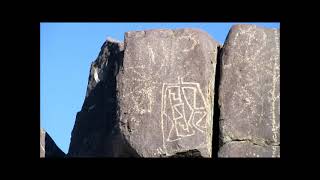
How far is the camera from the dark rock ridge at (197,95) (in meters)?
11.0

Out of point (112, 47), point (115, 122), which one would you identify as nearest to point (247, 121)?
point (115, 122)

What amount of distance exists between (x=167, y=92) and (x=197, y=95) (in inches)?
17.0

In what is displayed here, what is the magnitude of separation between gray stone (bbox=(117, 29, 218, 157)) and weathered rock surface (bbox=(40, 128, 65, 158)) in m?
1.92

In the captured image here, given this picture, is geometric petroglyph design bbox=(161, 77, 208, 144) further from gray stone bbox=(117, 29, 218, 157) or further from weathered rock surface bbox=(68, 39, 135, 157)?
weathered rock surface bbox=(68, 39, 135, 157)

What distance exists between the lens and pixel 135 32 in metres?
11.6

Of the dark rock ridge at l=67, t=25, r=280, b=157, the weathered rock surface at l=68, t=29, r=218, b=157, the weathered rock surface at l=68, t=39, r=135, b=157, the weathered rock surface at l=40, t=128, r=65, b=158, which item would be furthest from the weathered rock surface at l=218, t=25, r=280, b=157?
the weathered rock surface at l=40, t=128, r=65, b=158

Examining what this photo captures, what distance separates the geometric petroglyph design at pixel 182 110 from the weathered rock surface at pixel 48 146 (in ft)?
8.01

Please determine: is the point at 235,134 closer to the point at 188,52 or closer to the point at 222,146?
the point at 222,146

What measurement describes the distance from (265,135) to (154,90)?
5.58ft

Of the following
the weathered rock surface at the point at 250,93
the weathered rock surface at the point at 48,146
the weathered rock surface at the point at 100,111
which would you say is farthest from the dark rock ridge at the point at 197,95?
the weathered rock surface at the point at 48,146

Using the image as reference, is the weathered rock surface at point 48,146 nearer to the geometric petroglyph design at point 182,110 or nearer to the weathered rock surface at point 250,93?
the geometric petroglyph design at point 182,110

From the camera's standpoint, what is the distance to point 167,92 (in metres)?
11.2

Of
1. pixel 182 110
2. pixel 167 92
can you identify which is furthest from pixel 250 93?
pixel 167 92

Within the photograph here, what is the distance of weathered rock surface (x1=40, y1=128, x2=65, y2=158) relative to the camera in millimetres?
12562
